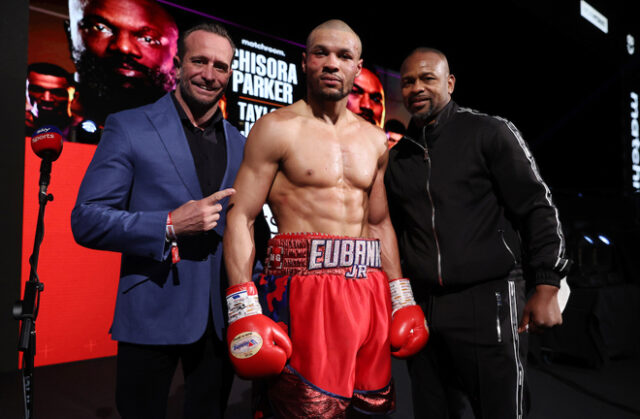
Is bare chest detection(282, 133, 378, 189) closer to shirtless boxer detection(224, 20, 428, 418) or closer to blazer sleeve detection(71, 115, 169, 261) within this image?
shirtless boxer detection(224, 20, 428, 418)

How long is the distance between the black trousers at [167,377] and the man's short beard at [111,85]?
2898 millimetres

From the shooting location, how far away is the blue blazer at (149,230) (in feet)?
4.27

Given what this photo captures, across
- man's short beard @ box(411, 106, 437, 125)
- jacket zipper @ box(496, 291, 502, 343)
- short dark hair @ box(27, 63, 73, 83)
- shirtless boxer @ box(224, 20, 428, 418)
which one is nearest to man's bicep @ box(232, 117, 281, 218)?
shirtless boxer @ box(224, 20, 428, 418)

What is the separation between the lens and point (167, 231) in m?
1.30

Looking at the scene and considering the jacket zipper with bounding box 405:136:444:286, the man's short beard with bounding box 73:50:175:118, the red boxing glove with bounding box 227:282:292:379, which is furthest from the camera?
the man's short beard with bounding box 73:50:175:118

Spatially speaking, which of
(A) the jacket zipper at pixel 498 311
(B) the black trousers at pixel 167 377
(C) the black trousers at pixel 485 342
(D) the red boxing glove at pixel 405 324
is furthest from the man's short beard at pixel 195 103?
(A) the jacket zipper at pixel 498 311

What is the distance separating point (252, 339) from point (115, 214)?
1.77ft

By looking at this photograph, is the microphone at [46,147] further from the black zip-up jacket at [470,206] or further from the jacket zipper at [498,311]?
the jacket zipper at [498,311]

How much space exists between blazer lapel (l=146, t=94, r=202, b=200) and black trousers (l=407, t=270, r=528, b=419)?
986 millimetres

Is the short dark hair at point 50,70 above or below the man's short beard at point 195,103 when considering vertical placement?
above

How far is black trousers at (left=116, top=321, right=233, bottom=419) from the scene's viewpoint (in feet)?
4.46

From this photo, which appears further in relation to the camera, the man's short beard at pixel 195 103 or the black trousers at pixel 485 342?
the black trousers at pixel 485 342

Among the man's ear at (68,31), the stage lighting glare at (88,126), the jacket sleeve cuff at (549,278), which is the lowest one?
the jacket sleeve cuff at (549,278)

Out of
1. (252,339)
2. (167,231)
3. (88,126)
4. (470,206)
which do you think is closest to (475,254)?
(470,206)
